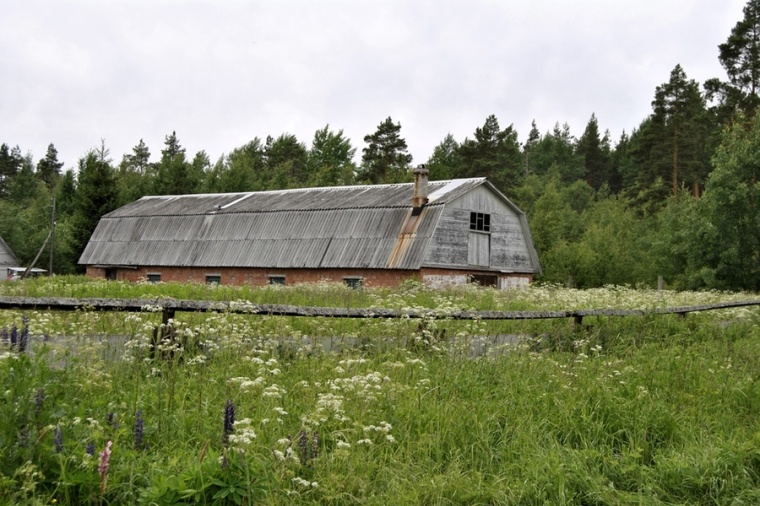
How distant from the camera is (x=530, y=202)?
61.4m

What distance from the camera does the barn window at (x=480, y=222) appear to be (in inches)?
1191

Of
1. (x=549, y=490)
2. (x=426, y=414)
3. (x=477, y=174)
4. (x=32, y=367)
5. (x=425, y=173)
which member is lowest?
(x=549, y=490)

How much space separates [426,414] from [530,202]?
189ft

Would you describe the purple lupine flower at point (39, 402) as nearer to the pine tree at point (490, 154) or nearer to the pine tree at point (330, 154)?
the pine tree at point (490, 154)

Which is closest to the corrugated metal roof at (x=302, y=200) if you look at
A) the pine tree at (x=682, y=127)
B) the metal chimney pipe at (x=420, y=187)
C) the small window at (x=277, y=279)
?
the metal chimney pipe at (x=420, y=187)

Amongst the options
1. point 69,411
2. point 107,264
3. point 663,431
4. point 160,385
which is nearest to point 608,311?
point 663,431

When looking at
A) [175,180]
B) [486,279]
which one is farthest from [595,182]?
[486,279]

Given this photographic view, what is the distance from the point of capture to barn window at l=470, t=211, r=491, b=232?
3024 centimetres

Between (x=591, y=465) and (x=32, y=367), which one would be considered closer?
(x=32, y=367)

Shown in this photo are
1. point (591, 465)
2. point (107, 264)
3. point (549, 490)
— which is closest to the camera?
point (549, 490)

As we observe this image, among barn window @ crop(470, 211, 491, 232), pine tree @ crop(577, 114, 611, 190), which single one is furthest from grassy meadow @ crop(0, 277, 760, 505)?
pine tree @ crop(577, 114, 611, 190)

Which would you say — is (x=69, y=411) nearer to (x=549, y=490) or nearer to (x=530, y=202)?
(x=549, y=490)

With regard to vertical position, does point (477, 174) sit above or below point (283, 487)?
above

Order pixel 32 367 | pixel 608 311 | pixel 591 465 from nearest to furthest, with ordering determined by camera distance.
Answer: pixel 32 367 → pixel 591 465 → pixel 608 311
